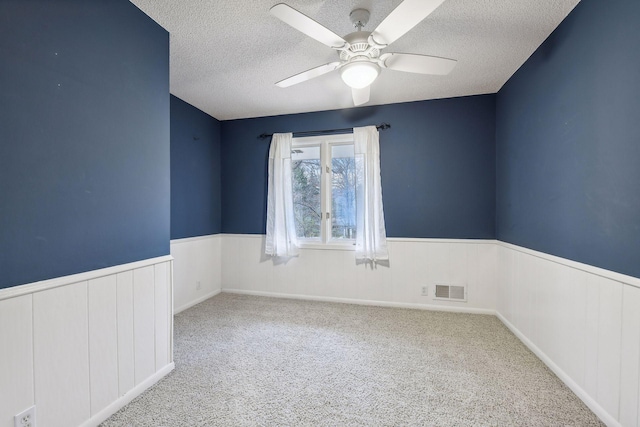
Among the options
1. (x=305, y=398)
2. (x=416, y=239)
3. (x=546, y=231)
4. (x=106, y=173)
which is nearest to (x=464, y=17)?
(x=546, y=231)

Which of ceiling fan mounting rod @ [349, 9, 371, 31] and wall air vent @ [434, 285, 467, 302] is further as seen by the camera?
wall air vent @ [434, 285, 467, 302]

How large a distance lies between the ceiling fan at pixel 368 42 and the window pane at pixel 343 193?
1.63 meters

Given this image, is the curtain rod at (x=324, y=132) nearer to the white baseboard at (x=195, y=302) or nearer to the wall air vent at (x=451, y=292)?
the wall air vent at (x=451, y=292)

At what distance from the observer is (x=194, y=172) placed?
3.62 meters

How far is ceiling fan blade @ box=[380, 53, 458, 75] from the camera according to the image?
1908 mm

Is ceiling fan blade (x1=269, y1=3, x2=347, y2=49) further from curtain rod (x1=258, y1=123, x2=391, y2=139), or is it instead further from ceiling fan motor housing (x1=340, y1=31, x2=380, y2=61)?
curtain rod (x1=258, y1=123, x2=391, y2=139)

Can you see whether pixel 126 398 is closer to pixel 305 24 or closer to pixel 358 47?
pixel 305 24

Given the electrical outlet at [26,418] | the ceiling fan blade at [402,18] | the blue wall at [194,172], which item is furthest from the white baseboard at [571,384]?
Answer: the blue wall at [194,172]

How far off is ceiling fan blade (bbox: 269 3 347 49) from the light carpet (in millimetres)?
2142

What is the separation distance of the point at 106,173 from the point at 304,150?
253 centimetres

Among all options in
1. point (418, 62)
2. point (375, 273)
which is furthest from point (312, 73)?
point (375, 273)

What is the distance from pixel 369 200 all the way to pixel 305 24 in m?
2.19

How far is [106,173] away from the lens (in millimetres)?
1646

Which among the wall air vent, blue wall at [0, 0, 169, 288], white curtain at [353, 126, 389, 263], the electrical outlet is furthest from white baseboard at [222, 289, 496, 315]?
the electrical outlet
